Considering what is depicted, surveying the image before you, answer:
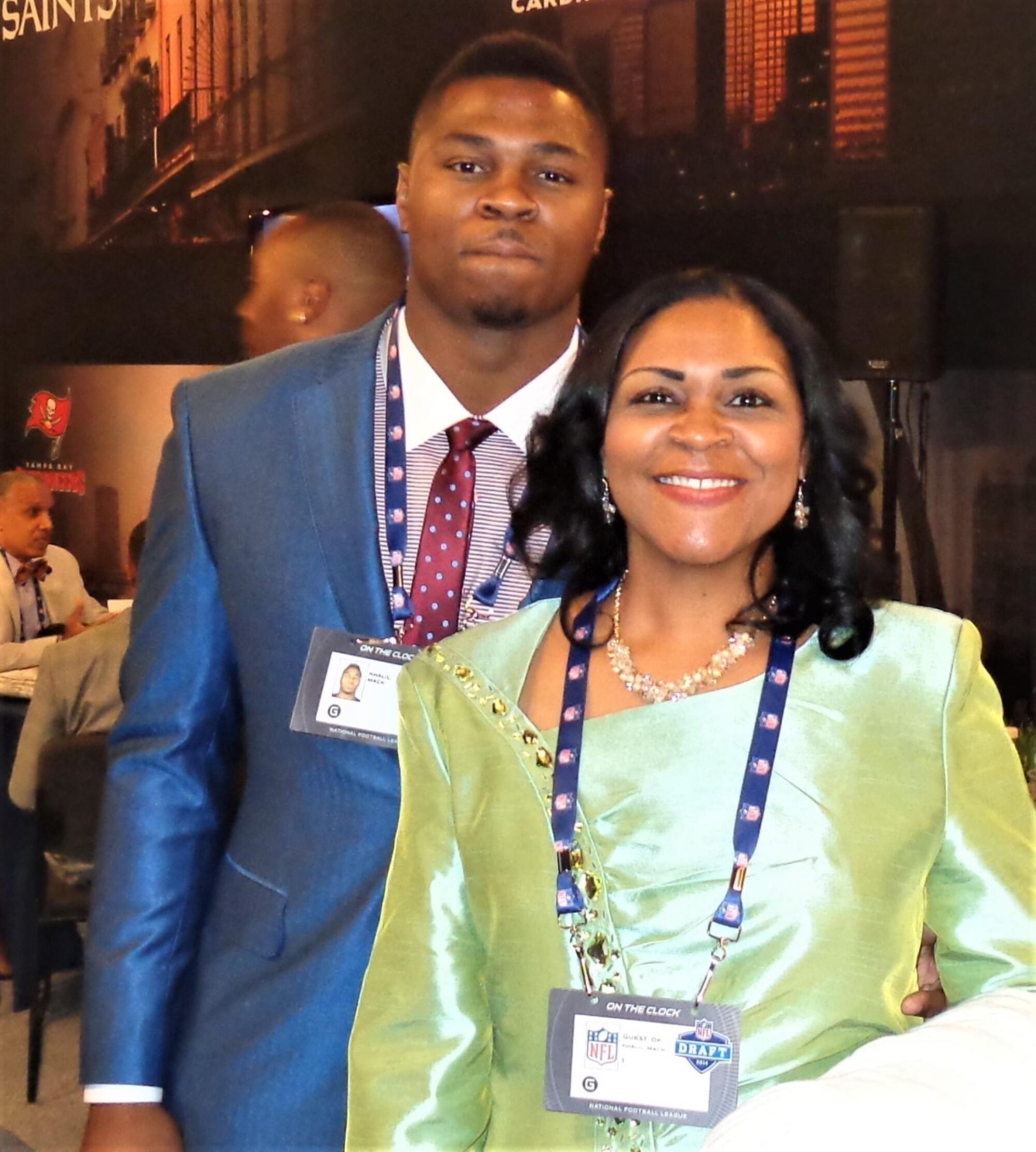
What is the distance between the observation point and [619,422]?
4.59 feet

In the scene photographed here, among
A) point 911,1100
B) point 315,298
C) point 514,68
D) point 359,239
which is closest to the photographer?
point 911,1100

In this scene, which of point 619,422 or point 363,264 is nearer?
point 619,422

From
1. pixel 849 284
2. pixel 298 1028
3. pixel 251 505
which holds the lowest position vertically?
pixel 298 1028

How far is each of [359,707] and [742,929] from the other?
1.54 feet

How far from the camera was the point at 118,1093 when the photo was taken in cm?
160

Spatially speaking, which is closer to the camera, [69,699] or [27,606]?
[69,699]

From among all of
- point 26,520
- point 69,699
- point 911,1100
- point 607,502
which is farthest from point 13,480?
point 911,1100

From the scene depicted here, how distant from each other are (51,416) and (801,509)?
2.89m

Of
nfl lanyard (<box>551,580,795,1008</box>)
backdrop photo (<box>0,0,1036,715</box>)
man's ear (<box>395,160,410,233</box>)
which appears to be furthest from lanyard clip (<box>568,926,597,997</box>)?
backdrop photo (<box>0,0,1036,715</box>)

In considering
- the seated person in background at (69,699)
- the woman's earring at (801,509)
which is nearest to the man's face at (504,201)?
the woman's earring at (801,509)

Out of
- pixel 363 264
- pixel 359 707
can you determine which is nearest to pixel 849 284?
pixel 363 264

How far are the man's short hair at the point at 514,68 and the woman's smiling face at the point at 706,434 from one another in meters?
0.45

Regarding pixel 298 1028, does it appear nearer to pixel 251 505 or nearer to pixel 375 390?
pixel 251 505

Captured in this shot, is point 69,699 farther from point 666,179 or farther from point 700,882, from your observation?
point 700,882
